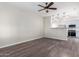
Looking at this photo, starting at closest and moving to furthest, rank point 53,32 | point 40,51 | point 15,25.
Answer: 1. point 40,51
2. point 15,25
3. point 53,32

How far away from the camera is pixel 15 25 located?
14.3 ft

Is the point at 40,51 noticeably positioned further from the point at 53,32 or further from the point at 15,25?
Answer: the point at 53,32

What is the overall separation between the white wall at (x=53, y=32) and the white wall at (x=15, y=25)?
66.0 inches

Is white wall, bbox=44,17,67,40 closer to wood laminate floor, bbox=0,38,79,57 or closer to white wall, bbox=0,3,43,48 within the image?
white wall, bbox=0,3,43,48

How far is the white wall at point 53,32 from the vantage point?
19.8 ft

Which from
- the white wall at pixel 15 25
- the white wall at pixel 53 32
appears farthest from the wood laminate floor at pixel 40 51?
the white wall at pixel 53 32

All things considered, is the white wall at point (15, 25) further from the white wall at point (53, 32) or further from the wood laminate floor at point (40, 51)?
the white wall at point (53, 32)

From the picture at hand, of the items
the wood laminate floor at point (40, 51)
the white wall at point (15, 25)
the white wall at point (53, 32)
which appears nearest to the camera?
the wood laminate floor at point (40, 51)

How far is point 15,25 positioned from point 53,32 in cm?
384

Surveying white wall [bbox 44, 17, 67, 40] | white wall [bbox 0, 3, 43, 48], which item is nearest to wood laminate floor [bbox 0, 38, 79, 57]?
white wall [bbox 0, 3, 43, 48]

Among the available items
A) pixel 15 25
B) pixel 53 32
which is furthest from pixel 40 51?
pixel 53 32

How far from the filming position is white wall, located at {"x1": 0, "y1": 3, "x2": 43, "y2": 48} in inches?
144

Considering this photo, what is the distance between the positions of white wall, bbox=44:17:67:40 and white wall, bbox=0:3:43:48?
5.50 feet

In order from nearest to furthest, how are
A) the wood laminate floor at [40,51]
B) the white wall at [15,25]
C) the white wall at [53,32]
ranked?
the wood laminate floor at [40,51] → the white wall at [15,25] → the white wall at [53,32]
